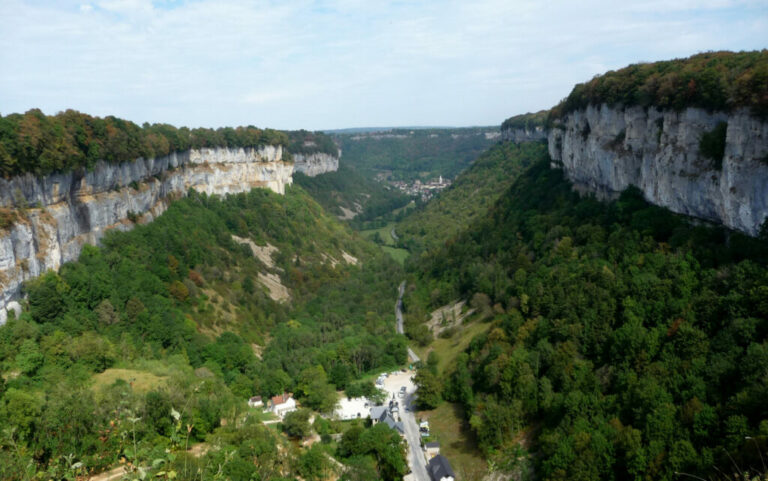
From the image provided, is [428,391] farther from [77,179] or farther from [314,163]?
[314,163]

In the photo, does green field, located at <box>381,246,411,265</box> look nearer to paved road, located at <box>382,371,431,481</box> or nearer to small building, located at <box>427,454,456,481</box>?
paved road, located at <box>382,371,431,481</box>

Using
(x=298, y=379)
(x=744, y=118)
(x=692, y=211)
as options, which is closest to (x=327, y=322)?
(x=298, y=379)

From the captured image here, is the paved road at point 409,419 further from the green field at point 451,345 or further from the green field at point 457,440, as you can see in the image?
the green field at point 451,345

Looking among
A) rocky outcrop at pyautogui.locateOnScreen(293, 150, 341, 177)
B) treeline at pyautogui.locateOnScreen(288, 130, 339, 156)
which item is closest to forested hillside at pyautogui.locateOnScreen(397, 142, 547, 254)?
rocky outcrop at pyautogui.locateOnScreen(293, 150, 341, 177)

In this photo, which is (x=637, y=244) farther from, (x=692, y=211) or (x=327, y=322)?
(x=327, y=322)

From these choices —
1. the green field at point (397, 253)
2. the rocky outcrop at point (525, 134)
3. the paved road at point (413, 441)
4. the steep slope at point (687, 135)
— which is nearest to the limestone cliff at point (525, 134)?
the rocky outcrop at point (525, 134)

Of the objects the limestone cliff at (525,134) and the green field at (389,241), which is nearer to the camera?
the green field at (389,241)
